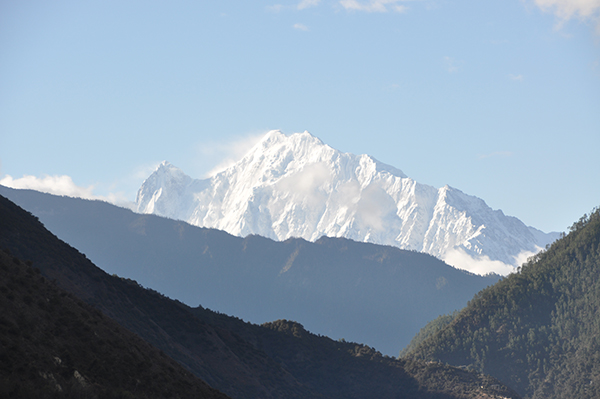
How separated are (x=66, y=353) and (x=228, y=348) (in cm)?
7864

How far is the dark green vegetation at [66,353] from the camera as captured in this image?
4441 centimetres

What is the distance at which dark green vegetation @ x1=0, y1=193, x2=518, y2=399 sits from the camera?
101m

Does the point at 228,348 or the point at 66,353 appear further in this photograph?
the point at 228,348

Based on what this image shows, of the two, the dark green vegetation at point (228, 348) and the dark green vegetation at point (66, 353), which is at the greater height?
the dark green vegetation at point (228, 348)

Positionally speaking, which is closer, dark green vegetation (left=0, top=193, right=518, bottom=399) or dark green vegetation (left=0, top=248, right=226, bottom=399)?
dark green vegetation (left=0, top=248, right=226, bottom=399)

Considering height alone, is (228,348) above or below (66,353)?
above

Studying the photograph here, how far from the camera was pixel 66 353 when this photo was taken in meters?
52.8

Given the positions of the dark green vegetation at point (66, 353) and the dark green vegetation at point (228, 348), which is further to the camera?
the dark green vegetation at point (228, 348)

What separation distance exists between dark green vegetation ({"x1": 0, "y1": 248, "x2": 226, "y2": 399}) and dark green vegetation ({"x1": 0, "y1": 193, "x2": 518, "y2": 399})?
0.36 meters

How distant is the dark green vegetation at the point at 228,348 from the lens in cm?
10094

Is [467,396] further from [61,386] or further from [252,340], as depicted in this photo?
[61,386]

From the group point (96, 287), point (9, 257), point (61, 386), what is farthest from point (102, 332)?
point (96, 287)

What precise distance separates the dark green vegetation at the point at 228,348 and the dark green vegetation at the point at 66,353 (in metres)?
0.36

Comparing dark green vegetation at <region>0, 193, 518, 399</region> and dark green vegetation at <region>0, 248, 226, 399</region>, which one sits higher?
dark green vegetation at <region>0, 193, 518, 399</region>
